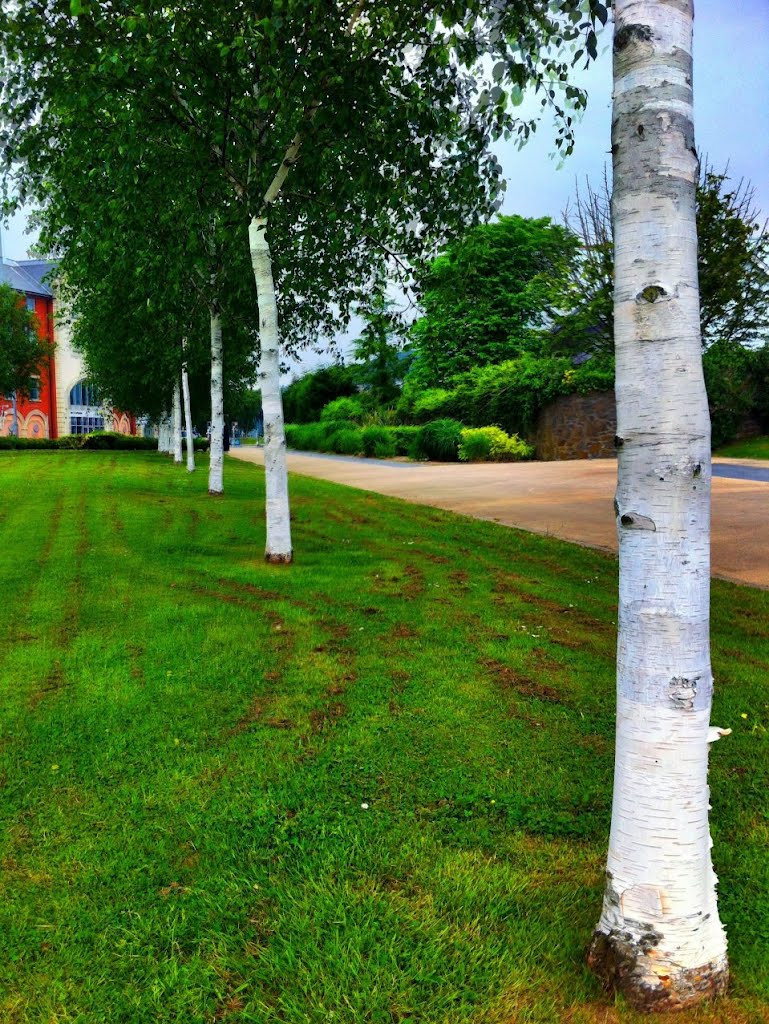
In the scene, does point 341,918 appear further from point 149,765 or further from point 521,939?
point 149,765

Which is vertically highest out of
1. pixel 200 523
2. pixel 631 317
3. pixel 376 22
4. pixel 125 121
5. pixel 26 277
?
pixel 26 277

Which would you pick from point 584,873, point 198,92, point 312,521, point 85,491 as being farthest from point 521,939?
point 85,491

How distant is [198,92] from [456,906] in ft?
25.2

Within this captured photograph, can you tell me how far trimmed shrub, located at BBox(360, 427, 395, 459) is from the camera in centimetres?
3042

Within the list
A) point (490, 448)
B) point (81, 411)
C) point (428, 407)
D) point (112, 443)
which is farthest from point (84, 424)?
point (490, 448)

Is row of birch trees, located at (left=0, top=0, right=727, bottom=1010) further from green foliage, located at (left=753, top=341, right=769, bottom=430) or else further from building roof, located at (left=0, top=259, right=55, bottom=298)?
building roof, located at (left=0, top=259, right=55, bottom=298)

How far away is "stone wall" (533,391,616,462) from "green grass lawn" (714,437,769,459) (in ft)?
11.7

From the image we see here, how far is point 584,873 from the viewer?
2.51 meters

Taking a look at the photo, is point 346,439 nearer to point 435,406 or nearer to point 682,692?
point 435,406

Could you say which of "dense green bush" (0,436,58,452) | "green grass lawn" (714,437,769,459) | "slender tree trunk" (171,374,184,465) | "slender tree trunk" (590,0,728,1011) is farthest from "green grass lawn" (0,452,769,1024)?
"dense green bush" (0,436,58,452)

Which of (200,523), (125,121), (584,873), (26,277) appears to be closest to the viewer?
(584,873)

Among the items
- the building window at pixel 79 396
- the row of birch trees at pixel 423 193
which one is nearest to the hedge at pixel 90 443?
the building window at pixel 79 396

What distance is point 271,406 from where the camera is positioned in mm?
7824

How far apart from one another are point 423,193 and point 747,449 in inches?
771
